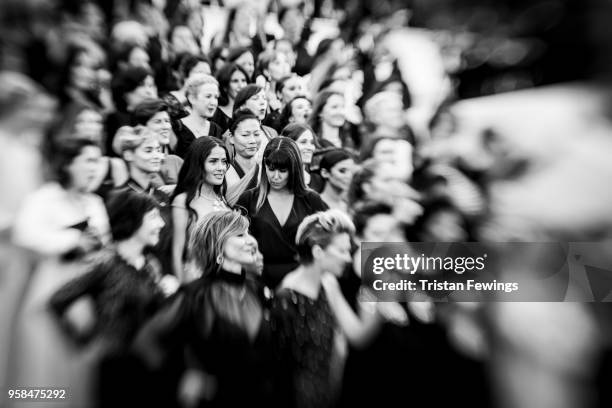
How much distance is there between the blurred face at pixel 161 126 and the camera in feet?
5.87

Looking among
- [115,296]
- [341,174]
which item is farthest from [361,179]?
[115,296]

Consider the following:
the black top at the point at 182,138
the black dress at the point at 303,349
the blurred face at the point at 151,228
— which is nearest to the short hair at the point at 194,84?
the black top at the point at 182,138

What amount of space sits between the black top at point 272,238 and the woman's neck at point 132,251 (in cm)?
38

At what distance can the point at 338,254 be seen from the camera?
185 centimetres

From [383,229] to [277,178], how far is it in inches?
17.2

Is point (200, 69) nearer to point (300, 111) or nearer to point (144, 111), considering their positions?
point (144, 111)

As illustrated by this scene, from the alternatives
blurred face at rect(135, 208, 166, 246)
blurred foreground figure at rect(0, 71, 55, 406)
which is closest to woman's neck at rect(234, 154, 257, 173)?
blurred face at rect(135, 208, 166, 246)

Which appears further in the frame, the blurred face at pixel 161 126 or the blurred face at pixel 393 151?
the blurred face at pixel 393 151

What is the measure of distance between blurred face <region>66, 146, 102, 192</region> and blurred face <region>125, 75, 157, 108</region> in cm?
21

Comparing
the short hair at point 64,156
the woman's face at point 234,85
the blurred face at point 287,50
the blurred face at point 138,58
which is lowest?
the short hair at point 64,156

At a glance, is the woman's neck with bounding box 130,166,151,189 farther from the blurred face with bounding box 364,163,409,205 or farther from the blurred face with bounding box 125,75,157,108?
the blurred face with bounding box 364,163,409,205

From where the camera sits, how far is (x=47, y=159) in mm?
1739

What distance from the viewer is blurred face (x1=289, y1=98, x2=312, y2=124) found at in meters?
1.88

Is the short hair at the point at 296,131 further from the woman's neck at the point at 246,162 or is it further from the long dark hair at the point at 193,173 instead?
the long dark hair at the point at 193,173
